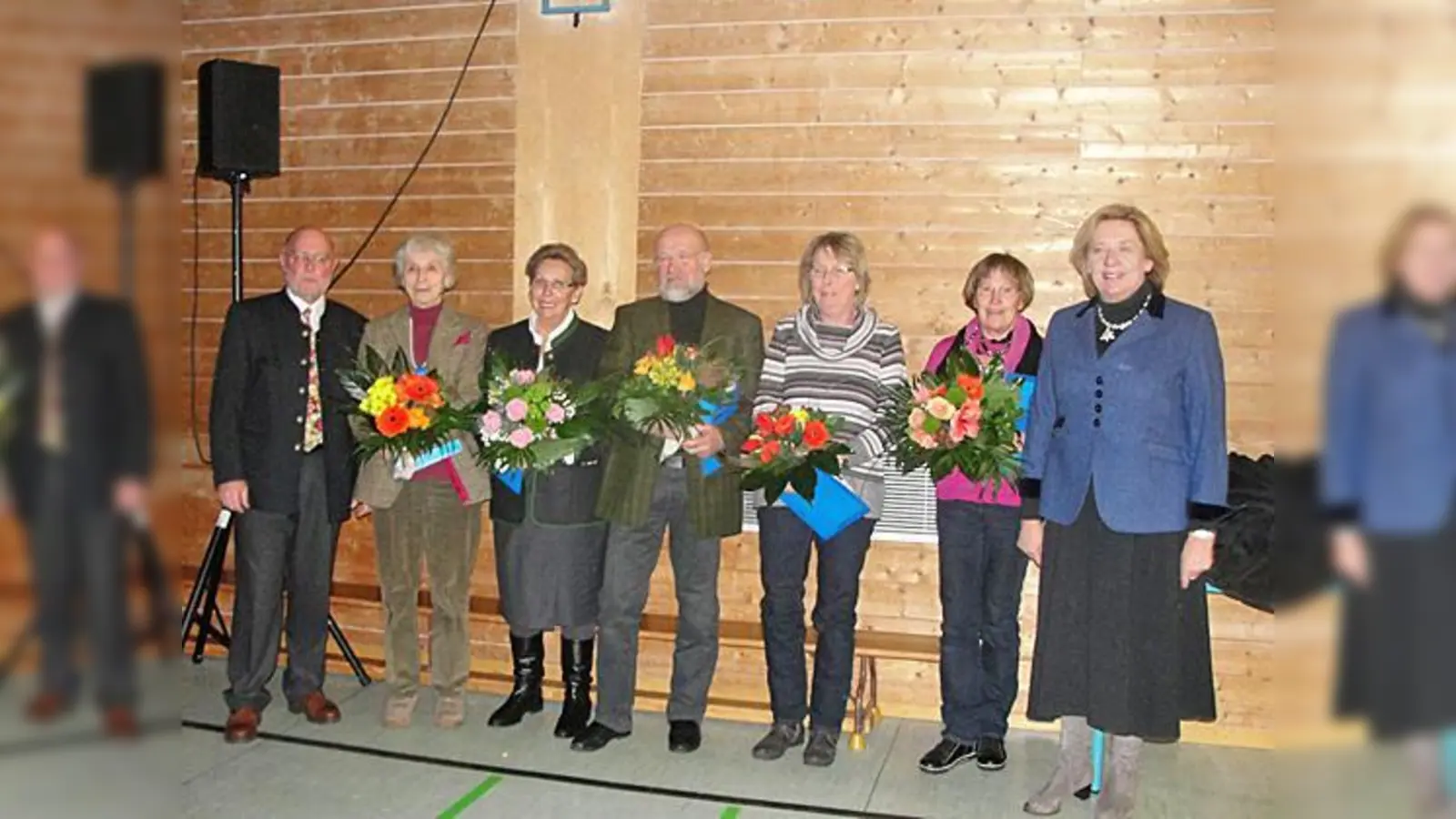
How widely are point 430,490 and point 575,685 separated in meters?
0.89

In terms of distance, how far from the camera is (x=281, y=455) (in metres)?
4.09

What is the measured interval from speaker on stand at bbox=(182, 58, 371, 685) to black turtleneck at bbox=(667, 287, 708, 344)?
1817 mm

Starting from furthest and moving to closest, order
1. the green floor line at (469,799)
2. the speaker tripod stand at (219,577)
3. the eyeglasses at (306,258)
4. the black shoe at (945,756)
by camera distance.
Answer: the speaker tripod stand at (219,577) → the eyeglasses at (306,258) → the black shoe at (945,756) → the green floor line at (469,799)

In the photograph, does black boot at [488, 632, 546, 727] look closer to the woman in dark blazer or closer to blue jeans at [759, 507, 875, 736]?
the woman in dark blazer

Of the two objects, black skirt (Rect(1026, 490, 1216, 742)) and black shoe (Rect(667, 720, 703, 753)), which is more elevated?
black skirt (Rect(1026, 490, 1216, 742))

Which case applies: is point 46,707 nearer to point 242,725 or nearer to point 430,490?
point 430,490

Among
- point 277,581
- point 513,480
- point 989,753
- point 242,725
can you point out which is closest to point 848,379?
point 513,480

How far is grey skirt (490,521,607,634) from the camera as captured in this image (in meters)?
4.13

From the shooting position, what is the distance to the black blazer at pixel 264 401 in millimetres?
4062

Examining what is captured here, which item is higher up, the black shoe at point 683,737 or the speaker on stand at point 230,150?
the speaker on stand at point 230,150

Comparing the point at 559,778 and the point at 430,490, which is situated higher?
the point at 430,490

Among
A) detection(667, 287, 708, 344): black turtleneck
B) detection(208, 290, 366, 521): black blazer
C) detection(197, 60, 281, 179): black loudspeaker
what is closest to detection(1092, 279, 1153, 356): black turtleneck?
detection(667, 287, 708, 344): black turtleneck

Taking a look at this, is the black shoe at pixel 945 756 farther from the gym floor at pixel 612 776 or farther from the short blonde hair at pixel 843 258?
the short blonde hair at pixel 843 258

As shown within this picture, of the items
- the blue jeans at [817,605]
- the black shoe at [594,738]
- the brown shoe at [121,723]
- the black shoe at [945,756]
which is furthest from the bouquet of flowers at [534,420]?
the brown shoe at [121,723]
